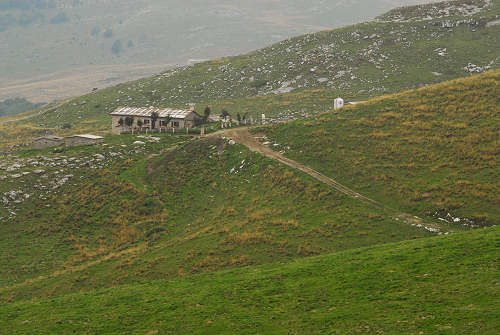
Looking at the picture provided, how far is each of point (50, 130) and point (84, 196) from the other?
75.0 m

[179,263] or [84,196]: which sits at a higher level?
[84,196]

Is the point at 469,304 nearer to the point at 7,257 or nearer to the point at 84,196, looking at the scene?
the point at 7,257

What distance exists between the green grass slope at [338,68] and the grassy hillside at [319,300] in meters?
71.5

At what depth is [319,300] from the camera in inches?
1179

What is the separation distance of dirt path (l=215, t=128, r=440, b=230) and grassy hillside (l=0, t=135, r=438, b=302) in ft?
3.67

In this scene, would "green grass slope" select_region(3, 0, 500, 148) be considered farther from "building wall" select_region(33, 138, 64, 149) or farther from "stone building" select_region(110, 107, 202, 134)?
"building wall" select_region(33, 138, 64, 149)

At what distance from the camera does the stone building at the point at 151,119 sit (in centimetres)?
8625

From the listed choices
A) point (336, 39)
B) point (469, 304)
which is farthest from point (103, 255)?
point (336, 39)

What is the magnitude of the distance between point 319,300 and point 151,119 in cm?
6596

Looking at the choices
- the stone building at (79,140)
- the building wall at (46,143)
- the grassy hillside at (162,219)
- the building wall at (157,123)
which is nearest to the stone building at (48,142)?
the building wall at (46,143)

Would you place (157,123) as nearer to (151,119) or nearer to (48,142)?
(151,119)

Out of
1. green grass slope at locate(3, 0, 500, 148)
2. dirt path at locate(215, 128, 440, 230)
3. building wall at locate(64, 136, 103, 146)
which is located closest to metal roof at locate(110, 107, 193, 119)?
dirt path at locate(215, 128, 440, 230)

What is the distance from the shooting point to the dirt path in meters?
45.5

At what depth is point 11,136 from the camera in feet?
408
